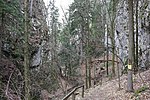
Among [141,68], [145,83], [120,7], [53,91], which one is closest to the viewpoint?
[145,83]

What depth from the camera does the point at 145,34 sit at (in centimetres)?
2106

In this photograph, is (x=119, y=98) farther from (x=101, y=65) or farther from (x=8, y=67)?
(x=101, y=65)

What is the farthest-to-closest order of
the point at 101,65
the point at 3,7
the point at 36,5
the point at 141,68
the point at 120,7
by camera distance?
the point at 101,65, the point at 120,7, the point at 36,5, the point at 141,68, the point at 3,7

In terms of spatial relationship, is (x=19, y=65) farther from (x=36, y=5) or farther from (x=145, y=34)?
(x=145, y=34)

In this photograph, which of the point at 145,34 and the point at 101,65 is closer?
the point at 145,34

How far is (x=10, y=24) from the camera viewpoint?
44.8 ft

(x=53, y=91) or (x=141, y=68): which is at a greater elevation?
(x=141, y=68)

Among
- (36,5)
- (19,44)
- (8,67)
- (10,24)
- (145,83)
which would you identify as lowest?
(145,83)

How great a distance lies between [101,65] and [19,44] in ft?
85.3

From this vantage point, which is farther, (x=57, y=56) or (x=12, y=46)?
(x=57, y=56)

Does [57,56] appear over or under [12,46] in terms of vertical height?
under

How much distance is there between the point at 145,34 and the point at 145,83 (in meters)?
8.14

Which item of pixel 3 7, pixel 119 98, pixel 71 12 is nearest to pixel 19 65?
pixel 3 7

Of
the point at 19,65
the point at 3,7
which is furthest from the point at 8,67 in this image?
the point at 3,7
